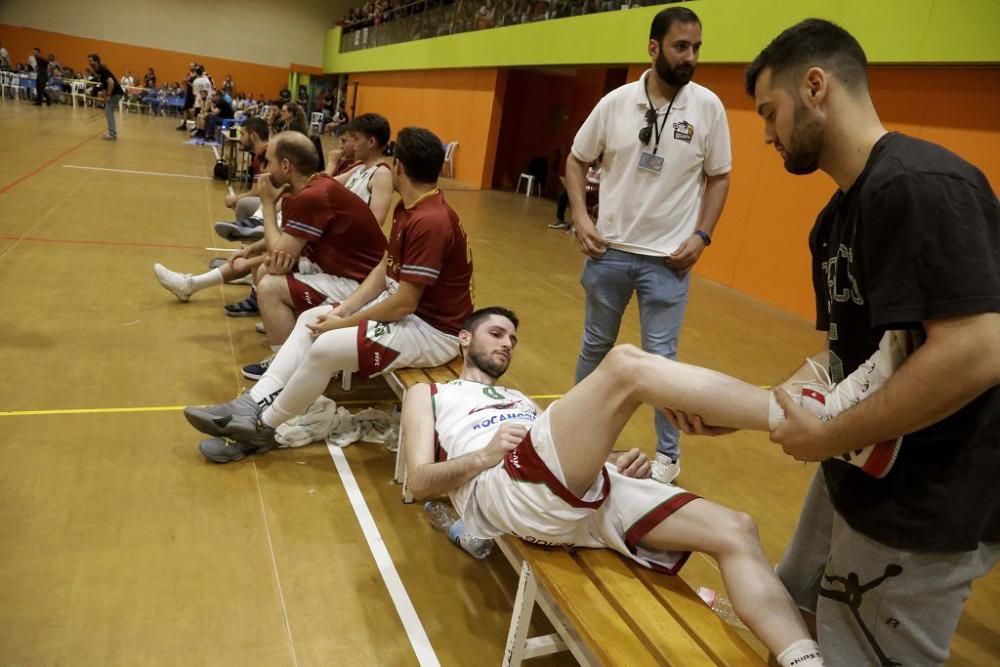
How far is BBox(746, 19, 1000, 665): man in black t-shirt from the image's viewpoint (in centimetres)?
112

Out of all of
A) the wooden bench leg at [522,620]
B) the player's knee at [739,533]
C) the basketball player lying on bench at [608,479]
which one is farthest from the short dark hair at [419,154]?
the player's knee at [739,533]

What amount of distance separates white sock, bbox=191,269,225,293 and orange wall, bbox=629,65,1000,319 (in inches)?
230

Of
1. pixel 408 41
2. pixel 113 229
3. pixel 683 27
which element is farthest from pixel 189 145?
pixel 683 27

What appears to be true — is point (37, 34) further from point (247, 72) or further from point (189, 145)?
point (189, 145)

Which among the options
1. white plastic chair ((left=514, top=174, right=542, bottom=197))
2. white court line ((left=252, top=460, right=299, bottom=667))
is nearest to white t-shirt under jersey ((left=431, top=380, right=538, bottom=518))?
white court line ((left=252, top=460, right=299, bottom=667))

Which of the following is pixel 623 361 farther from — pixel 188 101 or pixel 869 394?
pixel 188 101

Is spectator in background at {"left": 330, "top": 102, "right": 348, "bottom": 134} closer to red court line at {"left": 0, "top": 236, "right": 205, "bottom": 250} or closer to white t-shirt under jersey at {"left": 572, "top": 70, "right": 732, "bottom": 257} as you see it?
red court line at {"left": 0, "top": 236, "right": 205, "bottom": 250}

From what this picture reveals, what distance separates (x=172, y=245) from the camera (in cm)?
645

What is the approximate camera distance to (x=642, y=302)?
3014 mm

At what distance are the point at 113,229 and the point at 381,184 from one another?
12.8 feet

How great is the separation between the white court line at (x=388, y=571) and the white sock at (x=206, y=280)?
2398 millimetres

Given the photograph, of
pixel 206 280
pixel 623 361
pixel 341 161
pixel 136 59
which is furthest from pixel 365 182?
pixel 136 59

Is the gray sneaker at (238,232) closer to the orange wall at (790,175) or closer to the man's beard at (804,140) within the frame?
the man's beard at (804,140)

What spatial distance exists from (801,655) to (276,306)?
313cm
